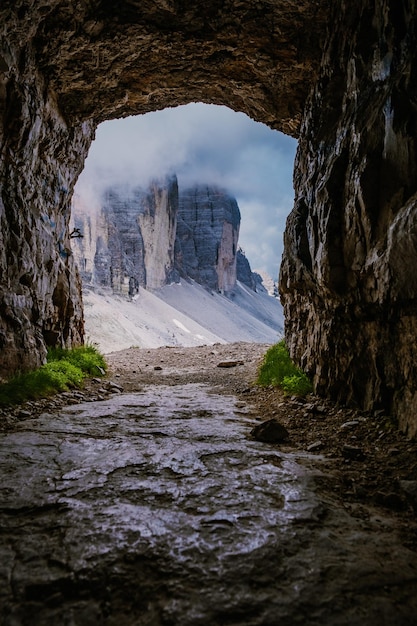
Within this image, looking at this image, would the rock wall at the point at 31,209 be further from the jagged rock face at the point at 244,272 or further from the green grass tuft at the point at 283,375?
the jagged rock face at the point at 244,272

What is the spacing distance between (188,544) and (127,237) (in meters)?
51.3

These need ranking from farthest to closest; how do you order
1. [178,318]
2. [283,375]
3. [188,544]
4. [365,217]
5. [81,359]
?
[178,318]
[81,359]
[283,375]
[365,217]
[188,544]

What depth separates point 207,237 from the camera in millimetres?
73812

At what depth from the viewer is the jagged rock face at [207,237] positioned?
236 feet

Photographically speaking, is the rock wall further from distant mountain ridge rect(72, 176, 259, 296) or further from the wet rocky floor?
distant mountain ridge rect(72, 176, 259, 296)

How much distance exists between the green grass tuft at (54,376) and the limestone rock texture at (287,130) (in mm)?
445

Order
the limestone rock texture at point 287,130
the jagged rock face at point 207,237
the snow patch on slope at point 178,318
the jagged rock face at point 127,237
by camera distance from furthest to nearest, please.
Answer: the jagged rock face at point 207,237 → the jagged rock face at point 127,237 → the snow patch on slope at point 178,318 → the limestone rock texture at point 287,130

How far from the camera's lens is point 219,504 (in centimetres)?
283

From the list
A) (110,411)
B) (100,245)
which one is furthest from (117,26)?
(100,245)

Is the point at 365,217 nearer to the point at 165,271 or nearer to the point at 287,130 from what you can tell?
the point at 287,130

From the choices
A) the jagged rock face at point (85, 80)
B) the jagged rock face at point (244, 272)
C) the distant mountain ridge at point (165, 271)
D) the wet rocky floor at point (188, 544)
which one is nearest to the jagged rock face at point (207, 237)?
the distant mountain ridge at point (165, 271)

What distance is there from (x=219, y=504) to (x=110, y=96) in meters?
9.95

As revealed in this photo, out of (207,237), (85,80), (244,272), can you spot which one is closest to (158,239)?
(207,237)

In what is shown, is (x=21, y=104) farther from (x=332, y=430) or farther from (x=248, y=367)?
(x=248, y=367)
